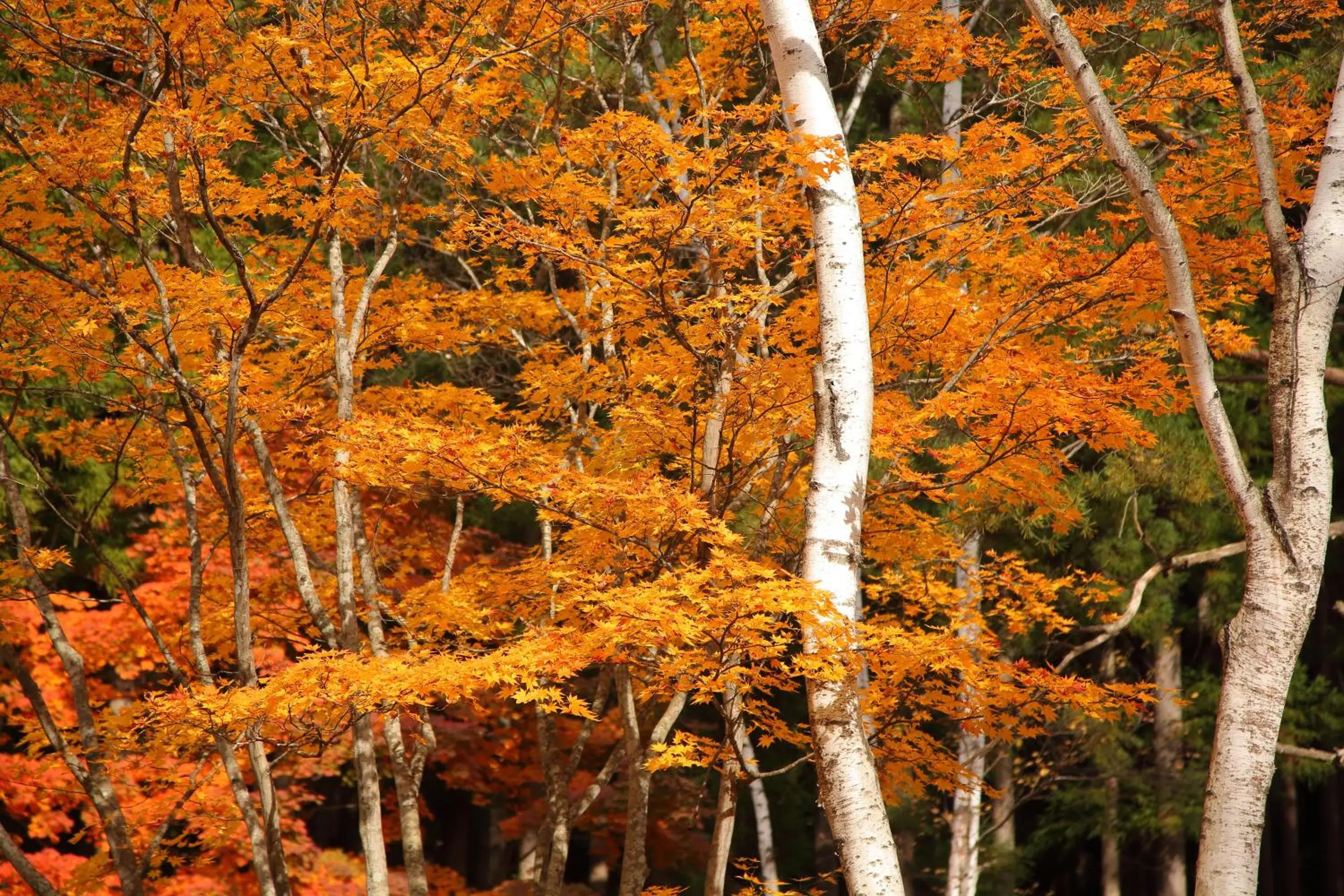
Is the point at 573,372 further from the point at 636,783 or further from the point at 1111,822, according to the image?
the point at 1111,822

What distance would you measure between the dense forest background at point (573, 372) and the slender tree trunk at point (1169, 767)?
6.81 feet

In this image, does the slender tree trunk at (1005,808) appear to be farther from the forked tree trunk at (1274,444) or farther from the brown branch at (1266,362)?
the forked tree trunk at (1274,444)

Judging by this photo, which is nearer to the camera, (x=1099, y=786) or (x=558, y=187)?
(x=558, y=187)

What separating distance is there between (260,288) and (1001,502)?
4.24m

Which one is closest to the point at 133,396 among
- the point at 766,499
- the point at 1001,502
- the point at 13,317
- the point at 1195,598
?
the point at 13,317

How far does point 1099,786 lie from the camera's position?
1102 cm

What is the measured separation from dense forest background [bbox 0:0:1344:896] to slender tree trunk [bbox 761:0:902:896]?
0.10 metres

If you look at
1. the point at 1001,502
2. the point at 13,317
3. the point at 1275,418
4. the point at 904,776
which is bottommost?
the point at 904,776

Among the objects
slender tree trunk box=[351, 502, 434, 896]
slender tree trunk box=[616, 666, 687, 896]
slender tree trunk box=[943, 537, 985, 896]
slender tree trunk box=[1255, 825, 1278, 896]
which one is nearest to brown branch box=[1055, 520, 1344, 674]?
slender tree trunk box=[943, 537, 985, 896]

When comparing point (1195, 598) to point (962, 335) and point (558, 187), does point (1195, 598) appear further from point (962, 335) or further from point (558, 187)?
point (558, 187)

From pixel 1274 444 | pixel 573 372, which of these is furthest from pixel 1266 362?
pixel 573 372

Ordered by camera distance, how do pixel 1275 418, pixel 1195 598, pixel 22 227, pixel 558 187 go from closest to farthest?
pixel 1275 418 → pixel 558 187 → pixel 22 227 → pixel 1195 598

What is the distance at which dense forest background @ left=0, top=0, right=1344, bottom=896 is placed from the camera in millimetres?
4637

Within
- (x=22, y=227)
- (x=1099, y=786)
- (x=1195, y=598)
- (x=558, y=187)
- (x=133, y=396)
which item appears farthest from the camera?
(x=1195, y=598)
